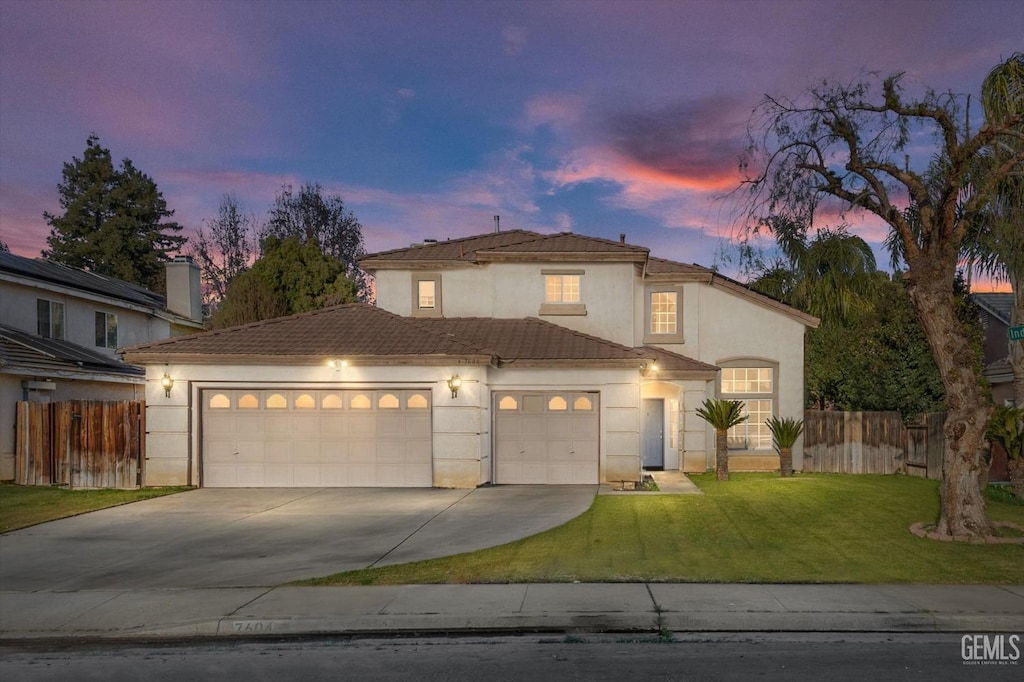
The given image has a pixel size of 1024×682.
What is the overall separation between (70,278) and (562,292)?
1885 centimetres

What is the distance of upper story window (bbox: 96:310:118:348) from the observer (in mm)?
27672

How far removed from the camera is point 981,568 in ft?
31.3

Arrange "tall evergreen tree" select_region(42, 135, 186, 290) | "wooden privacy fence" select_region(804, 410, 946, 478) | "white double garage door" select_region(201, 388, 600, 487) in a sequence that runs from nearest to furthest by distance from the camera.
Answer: "white double garage door" select_region(201, 388, 600, 487), "wooden privacy fence" select_region(804, 410, 946, 478), "tall evergreen tree" select_region(42, 135, 186, 290)

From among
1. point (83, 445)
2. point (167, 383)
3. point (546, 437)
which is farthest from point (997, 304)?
point (83, 445)

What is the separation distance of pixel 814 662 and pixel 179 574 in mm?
7819

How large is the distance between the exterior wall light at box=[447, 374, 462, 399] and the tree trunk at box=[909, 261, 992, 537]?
970 cm

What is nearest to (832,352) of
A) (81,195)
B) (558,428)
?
(558,428)

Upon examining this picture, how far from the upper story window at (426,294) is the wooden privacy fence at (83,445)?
27.1ft

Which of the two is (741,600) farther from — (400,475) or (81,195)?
(81,195)

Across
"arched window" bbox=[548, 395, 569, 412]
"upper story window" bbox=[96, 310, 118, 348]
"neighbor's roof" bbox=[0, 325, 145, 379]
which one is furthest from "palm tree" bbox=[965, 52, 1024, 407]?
"upper story window" bbox=[96, 310, 118, 348]

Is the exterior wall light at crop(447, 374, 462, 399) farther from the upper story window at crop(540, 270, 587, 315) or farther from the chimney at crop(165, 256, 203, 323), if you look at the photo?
the chimney at crop(165, 256, 203, 323)

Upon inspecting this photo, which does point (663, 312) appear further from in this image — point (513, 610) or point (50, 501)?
point (50, 501)

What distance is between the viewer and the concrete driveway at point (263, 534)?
9703mm

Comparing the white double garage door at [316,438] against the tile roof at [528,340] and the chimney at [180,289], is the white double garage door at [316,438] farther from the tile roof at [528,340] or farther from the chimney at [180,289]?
the chimney at [180,289]
